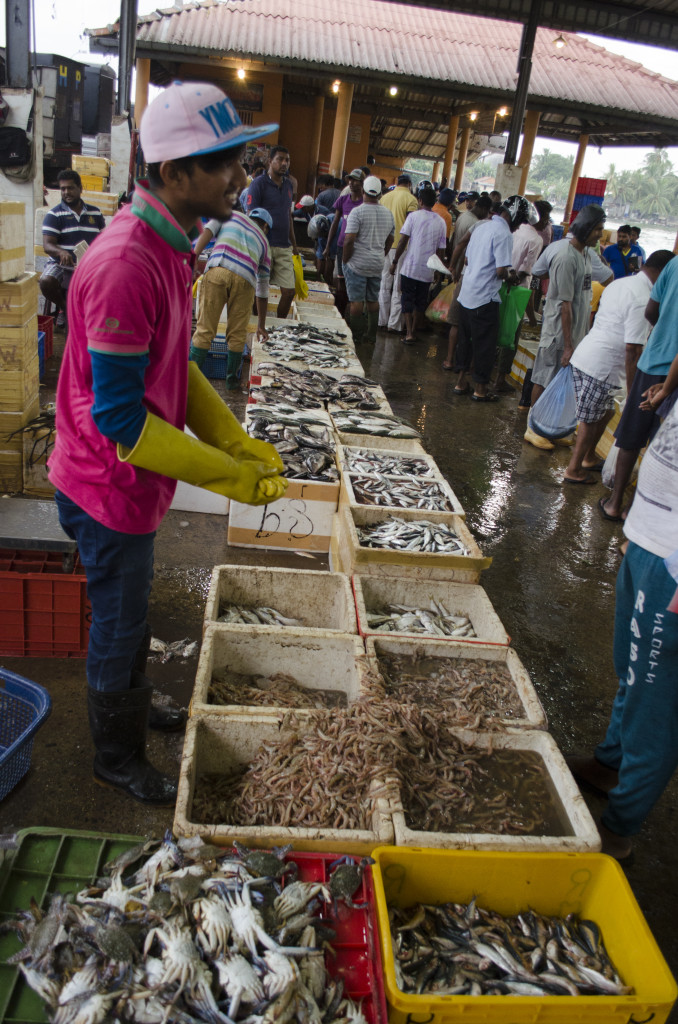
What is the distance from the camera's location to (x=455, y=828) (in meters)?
2.41

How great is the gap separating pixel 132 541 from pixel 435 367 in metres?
8.55

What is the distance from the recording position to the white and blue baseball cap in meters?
1.97

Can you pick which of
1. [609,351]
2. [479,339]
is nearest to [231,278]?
[479,339]

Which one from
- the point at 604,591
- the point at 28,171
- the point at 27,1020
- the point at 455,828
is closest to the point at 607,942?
the point at 455,828

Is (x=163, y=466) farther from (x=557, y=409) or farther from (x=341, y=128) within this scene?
(x=341, y=128)

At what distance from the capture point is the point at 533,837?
7.29 ft

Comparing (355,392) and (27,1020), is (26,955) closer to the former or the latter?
(27,1020)

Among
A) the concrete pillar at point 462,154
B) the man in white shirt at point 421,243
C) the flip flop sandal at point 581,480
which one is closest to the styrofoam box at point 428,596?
the flip flop sandal at point 581,480

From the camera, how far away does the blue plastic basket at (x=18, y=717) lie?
8.71 feet

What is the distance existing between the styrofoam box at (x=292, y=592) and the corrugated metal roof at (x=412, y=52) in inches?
651

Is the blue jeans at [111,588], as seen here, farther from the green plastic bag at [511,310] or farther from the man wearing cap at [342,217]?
the man wearing cap at [342,217]

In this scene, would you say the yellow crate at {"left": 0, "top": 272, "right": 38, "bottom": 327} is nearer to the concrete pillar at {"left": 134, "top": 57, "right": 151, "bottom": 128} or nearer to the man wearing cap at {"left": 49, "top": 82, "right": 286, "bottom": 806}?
the man wearing cap at {"left": 49, "top": 82, "right": 286, "bottom": 806}

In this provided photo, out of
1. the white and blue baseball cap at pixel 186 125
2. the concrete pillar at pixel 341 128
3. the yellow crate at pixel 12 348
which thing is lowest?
the yellow crate at pixel 12 348

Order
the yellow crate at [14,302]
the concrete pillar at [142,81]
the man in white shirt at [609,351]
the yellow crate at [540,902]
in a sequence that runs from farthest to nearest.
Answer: the concrete pillar at [142,81] < the man in white shirt at [609,351] < the yellow crate at [14,302] < the yellow crate at [540,902]
